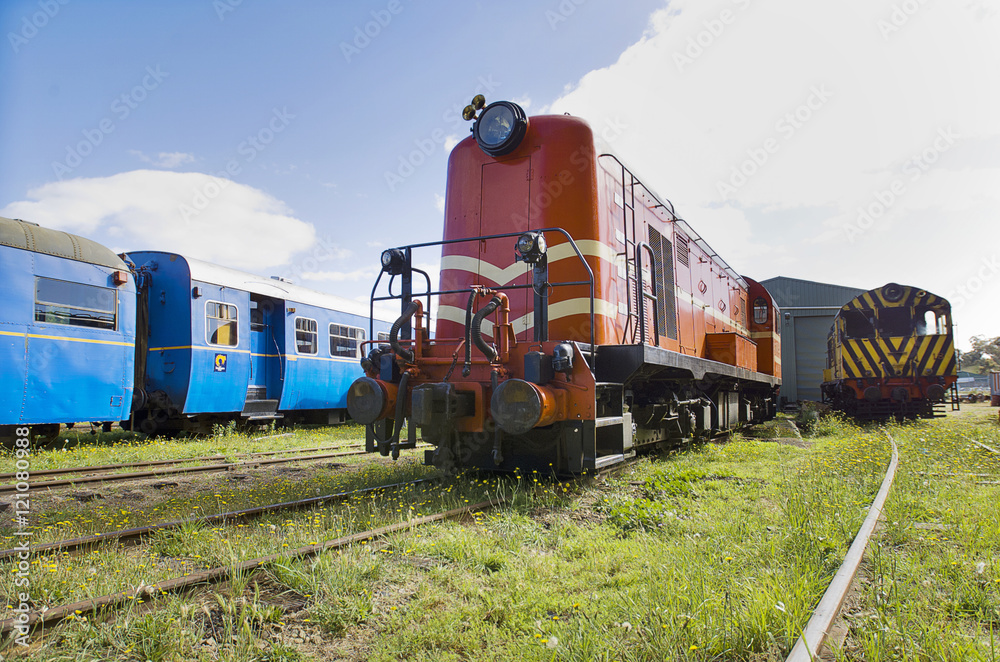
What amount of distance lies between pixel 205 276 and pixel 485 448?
7362 millimetres

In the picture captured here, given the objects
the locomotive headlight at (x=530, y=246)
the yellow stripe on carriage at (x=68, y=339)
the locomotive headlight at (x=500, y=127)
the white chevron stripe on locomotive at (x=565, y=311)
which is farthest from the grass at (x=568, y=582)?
the yellow stripe on carriage at (x=68, y=339)

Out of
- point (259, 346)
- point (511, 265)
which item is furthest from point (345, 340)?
point (511, 265)

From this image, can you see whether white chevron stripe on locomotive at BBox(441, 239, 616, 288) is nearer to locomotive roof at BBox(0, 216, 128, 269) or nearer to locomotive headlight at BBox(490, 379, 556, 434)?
locomotive headlight at BBox(490, 379, 556, 434)

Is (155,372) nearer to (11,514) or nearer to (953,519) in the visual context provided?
(11,514)

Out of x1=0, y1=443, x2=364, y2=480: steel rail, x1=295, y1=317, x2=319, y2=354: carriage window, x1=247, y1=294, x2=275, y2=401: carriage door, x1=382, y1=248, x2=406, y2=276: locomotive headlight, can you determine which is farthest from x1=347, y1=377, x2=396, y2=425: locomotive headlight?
x1=295, y1=317, x2=319, y2=354: carriage window

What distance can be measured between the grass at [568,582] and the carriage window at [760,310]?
29.5 feet

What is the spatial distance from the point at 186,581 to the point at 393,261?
372cm

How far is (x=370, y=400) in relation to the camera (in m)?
5.33

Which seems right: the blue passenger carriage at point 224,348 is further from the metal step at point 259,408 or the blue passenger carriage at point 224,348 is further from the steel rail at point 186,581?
the steel rail at point 186,581

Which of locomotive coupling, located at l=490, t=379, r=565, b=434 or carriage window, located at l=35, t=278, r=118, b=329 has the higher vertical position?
carriage window, located at l=35, t=278, r=118, b=329

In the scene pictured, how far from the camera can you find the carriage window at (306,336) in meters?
12.8

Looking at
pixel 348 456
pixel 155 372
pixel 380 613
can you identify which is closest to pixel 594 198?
pixel 380 613

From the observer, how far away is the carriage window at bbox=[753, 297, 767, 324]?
1366 centimetres

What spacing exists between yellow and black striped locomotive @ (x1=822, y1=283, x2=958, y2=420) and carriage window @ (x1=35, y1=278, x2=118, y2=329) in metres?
14.7
